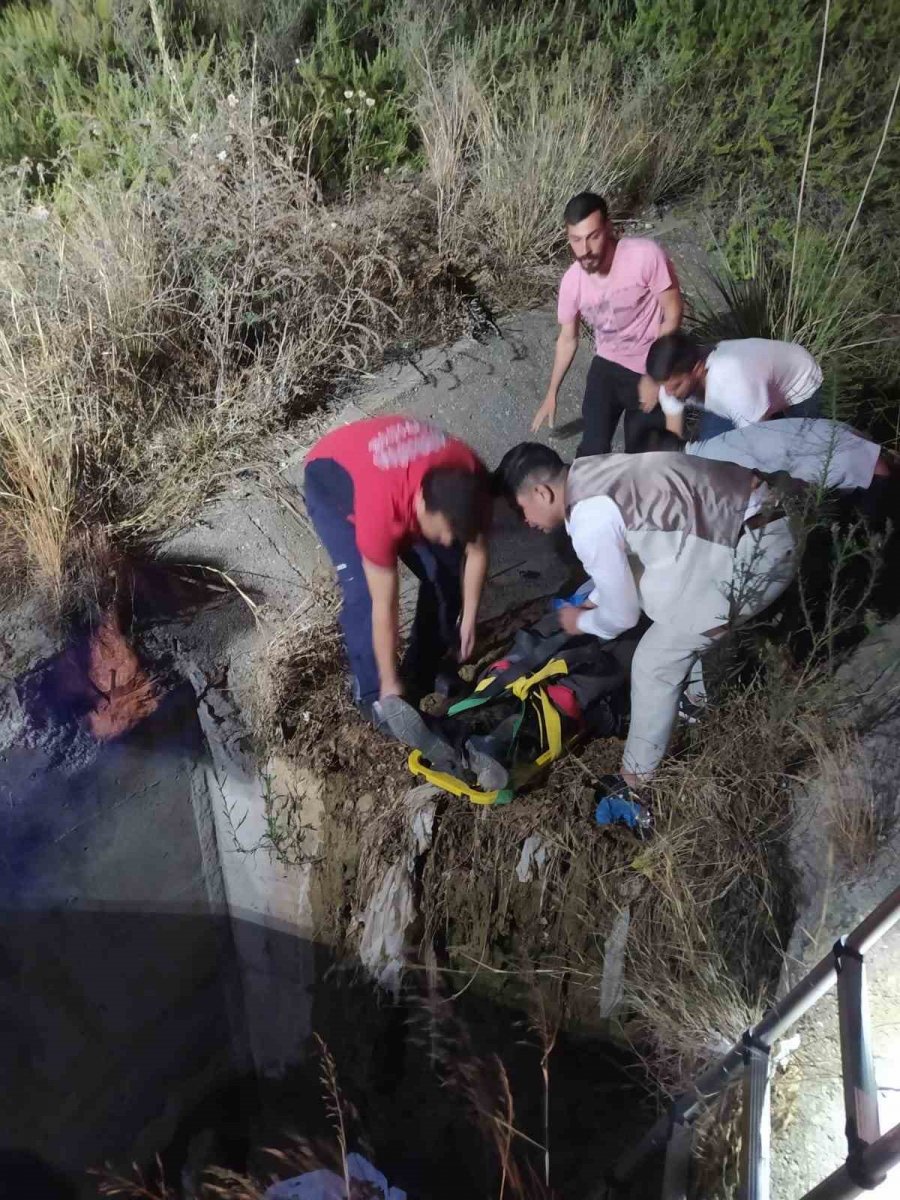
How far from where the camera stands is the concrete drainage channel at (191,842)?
6.68 ft

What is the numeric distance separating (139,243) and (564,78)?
4.93 ft

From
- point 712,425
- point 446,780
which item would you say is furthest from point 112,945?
point 712,425

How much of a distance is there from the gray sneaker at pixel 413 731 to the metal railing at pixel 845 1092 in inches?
29.2

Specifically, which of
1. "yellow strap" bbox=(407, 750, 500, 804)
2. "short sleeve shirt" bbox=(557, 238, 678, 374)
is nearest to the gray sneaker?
"yellow strap" bbox=(407, 750, 500, 804)

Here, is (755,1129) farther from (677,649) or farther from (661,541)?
(661,541)

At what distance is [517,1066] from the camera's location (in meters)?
2.36

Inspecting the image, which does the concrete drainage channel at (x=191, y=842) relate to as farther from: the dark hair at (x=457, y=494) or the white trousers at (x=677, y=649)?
the white trousers at (x=677, y=649)

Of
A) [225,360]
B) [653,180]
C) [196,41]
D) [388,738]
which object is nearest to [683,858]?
[388,738]

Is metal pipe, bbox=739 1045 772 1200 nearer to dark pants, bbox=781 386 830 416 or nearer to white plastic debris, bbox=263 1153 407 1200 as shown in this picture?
dark pants, bbox=781 386 830 416

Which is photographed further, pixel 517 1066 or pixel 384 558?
pixel 517 1066

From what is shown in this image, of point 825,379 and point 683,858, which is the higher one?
point 825,379

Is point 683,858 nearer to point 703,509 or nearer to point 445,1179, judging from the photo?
point 703,509

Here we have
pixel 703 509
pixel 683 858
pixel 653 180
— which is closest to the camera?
pixel 703 509

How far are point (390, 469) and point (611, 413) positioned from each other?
0.61 metres
